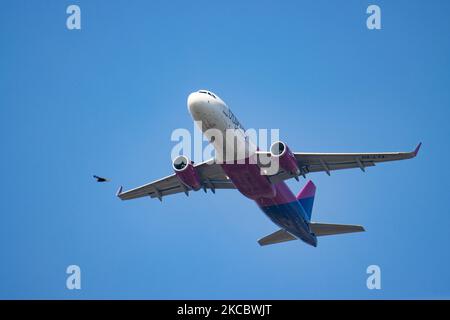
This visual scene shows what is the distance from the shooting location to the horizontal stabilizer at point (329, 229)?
56.8 m

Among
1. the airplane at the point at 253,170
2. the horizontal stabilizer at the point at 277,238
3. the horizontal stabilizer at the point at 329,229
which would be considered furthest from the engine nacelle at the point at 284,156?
the horizontal stabilizer at the point at 277,238

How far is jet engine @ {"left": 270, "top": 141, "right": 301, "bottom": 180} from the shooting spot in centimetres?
4916

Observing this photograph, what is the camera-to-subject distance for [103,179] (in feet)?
148

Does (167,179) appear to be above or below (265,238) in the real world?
above

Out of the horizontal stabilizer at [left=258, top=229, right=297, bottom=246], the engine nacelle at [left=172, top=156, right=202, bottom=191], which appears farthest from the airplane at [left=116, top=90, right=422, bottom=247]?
the horizontal stabilizer at [left=258, top=229, right=297, bottom=246]

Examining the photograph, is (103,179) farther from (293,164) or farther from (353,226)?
(353,226)

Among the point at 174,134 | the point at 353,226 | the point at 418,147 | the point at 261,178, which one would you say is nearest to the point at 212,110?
the point at 174,134

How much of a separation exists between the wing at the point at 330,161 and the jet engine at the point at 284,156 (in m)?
0.66

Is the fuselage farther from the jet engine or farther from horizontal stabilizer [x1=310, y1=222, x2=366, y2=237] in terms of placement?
horizontal stabilizer [x1=310, y1=222, x2=366, y2=237]

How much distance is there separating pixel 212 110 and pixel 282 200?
1035cm

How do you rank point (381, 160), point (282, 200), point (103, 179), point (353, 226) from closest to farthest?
point (103, 179) < point (381, 160) < point (282, 200) < point (353, 226)

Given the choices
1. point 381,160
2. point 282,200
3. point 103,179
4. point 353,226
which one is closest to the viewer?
point 103,179

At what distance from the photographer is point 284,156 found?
49125 millimetres

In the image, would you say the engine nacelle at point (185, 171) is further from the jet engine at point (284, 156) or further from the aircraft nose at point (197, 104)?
the aircraft nose at point (197, 104)
